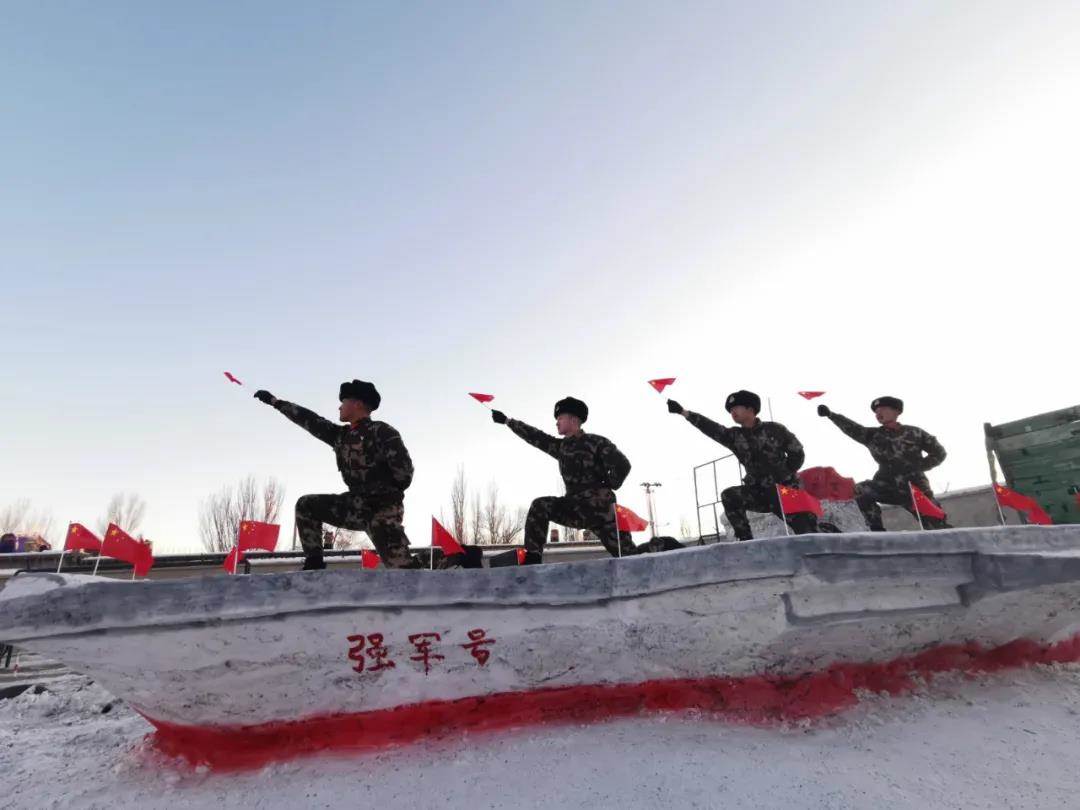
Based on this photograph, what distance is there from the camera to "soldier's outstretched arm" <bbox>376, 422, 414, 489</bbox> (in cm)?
412

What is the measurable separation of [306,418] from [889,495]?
536 centimetres

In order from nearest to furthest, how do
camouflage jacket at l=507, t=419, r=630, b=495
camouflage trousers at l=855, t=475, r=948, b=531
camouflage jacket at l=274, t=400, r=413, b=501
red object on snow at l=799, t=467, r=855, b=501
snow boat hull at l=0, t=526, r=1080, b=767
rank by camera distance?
snow boat hull at l=0, t=526, r=1080, b=767, camouflage jacket at l=274, t=400, r=413, b=501, camouflage jacket at l=507, t=419, r=630, b=495, camouflage trousers at l=855, t=475, r=948, b=531, red object on snow at l=799, t=467, r=855, b=501

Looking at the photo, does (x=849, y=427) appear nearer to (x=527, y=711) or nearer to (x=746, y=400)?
(x=746, y=400)

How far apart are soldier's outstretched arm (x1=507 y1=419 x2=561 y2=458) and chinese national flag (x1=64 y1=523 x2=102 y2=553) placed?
2.89m

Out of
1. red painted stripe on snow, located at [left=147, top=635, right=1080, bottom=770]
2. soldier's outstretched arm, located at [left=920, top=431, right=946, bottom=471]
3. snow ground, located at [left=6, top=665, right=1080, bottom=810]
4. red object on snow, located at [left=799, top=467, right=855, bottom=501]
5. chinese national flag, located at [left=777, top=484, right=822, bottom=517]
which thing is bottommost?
snow ground, located at [left=6, top=665, right=1080, bottom=810]

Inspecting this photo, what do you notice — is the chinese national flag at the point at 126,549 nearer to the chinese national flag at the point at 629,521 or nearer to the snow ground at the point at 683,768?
the snow ground at the point at 683,768

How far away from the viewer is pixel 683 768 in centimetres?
251

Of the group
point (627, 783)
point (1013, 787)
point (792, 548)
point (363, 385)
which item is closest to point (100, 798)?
point (627, 783)

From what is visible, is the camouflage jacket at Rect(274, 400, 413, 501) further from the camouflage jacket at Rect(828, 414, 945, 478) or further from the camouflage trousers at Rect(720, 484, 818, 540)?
the camouflage jacket at Rect(828, 414, 945, 478)

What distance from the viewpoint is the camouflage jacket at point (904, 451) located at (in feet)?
19.1

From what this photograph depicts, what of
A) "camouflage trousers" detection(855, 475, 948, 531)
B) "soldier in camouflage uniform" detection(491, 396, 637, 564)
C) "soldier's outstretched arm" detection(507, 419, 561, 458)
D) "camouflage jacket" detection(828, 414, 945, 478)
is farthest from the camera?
"camouflage jacket" detection(828, 414, 945, 478)

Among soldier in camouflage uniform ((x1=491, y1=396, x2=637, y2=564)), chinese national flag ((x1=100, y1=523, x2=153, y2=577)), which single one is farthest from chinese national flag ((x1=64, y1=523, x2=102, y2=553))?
soldier in camouflage uniform ((x1=491, y1=396, x2=637, y2=564))

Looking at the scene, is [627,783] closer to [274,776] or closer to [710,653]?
[710,653]

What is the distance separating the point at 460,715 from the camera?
2.96m
